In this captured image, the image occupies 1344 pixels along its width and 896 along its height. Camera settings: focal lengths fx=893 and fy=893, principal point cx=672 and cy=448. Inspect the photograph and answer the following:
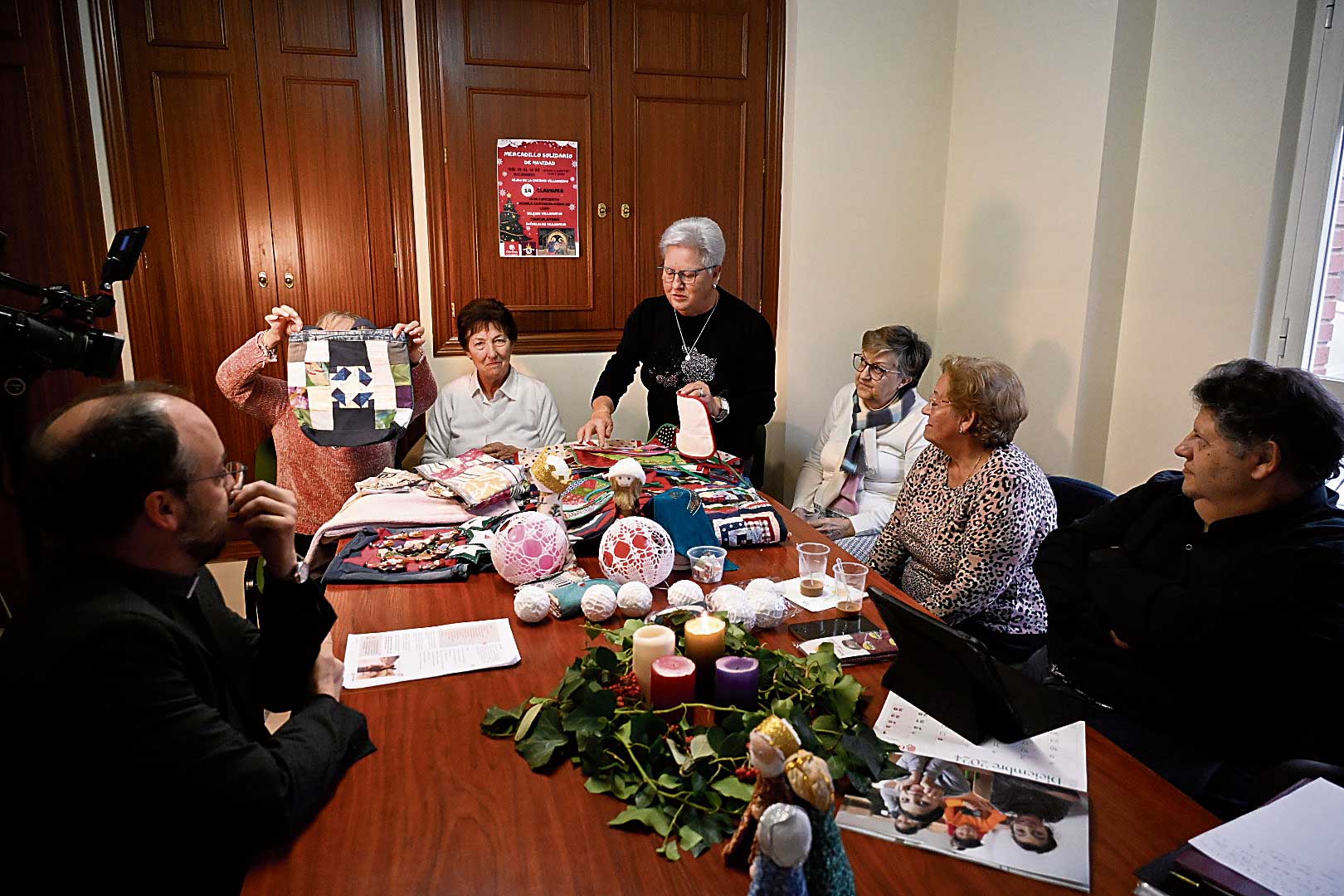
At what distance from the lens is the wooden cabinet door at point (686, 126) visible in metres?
3.80

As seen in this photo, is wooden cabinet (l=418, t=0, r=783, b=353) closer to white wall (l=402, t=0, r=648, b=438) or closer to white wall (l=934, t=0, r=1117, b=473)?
white wall (l=402, t=0, r=648, b=438)

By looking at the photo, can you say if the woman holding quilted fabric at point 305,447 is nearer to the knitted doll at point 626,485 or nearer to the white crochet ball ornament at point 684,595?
the knitted doll at point 626,485

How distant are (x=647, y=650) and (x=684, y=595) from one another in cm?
34

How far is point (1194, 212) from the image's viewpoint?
299 centimetres

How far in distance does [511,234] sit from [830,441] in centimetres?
160

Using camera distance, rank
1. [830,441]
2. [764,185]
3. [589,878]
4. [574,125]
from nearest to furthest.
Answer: [589,878] → [830,441] → [574,125] → [764,185]

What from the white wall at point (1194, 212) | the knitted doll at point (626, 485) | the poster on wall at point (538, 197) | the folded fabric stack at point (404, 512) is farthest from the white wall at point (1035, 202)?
the knitted doll at point (626, 485)

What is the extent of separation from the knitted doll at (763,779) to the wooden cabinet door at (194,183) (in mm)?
3139

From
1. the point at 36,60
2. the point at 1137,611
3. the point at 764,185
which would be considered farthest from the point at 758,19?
the point at 1137,611

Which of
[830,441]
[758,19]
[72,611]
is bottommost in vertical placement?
[830,441]

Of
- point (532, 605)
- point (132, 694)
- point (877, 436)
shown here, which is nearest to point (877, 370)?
point (877, 436)

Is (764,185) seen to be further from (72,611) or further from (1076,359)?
(72,611)

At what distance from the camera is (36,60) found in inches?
126

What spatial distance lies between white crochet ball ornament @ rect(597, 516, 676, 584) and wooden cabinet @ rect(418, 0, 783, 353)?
2.24 m
